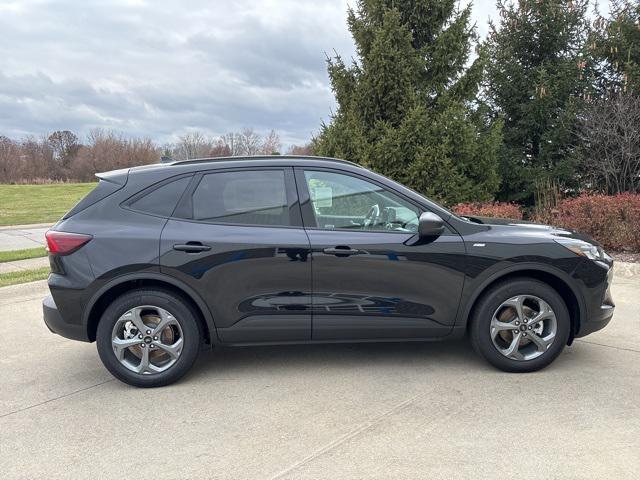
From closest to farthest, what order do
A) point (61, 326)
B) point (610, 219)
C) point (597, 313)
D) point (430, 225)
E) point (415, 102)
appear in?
point (430, 225) < point (61, 326) < point (597, 313) < point (610, 219) < point (415, 102)

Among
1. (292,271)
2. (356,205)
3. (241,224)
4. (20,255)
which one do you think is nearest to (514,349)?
(356,205)

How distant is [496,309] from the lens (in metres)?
3.81

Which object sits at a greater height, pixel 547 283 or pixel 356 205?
pixel 356 205

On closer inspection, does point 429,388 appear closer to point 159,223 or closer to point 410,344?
point 410,344

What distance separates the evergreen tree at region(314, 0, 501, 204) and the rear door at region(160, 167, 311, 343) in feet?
21.1

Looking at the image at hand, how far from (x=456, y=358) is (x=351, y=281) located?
49.5 inches

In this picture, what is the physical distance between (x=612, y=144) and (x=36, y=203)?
107ft

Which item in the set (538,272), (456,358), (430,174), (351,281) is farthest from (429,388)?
(430,174)

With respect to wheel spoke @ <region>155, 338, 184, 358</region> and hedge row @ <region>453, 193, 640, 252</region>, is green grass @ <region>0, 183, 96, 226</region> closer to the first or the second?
hedge row @ <region>453, 193, 640, 252</region>

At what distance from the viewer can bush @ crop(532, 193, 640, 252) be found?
7.62 m

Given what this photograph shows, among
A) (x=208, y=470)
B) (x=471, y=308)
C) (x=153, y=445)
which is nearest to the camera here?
(x=208, y=470)

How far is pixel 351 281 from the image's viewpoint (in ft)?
12.3

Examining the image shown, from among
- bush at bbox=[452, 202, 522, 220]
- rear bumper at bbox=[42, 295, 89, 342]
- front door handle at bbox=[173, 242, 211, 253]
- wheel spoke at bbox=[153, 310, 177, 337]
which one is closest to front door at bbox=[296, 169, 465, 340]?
front door handle at bbox=[173, 242, 211, 253]

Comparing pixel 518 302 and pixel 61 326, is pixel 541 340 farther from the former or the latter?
pixel 61 326
